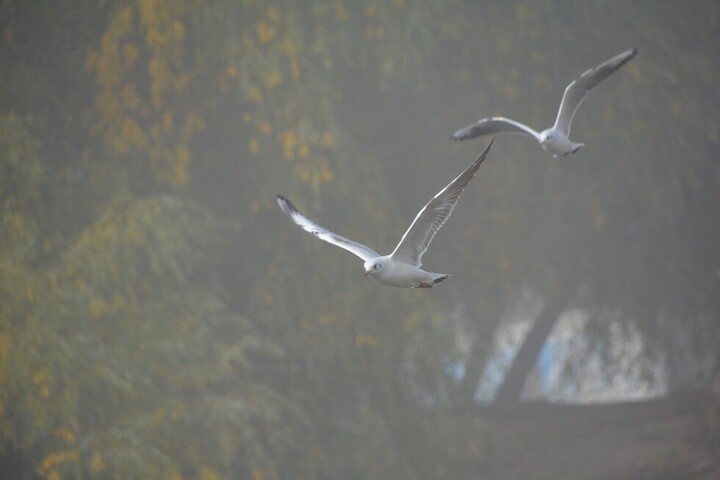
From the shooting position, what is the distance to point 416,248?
5.30m

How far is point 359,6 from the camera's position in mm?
10016

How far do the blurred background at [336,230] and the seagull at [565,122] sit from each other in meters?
3.25

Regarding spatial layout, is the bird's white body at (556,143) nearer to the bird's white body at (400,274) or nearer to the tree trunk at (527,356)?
the bird's white body at (400,274)

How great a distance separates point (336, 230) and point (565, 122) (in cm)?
398

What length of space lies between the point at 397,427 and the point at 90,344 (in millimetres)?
2984

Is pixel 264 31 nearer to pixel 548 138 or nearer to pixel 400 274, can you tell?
pixel 548 138

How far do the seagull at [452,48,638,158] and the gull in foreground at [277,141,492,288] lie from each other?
29.5 inches

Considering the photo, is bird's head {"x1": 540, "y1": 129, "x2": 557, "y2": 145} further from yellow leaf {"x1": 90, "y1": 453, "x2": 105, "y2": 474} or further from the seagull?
yellow leaf {"x1": 90, "y1": 453, "x2": 105, "y2": 474}

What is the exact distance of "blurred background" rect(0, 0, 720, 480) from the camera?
28.6ft

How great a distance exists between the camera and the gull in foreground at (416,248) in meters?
5.06

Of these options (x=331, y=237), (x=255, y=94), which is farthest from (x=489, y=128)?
(x=255, y=94)

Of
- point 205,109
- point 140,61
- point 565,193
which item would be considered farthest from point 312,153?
point 565,193

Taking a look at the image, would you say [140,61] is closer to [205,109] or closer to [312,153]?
[205,109]

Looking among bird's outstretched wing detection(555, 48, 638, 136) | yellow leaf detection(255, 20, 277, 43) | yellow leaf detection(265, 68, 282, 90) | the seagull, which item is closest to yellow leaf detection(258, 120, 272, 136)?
yellow leaf detection(265, 68, 282, 90)
